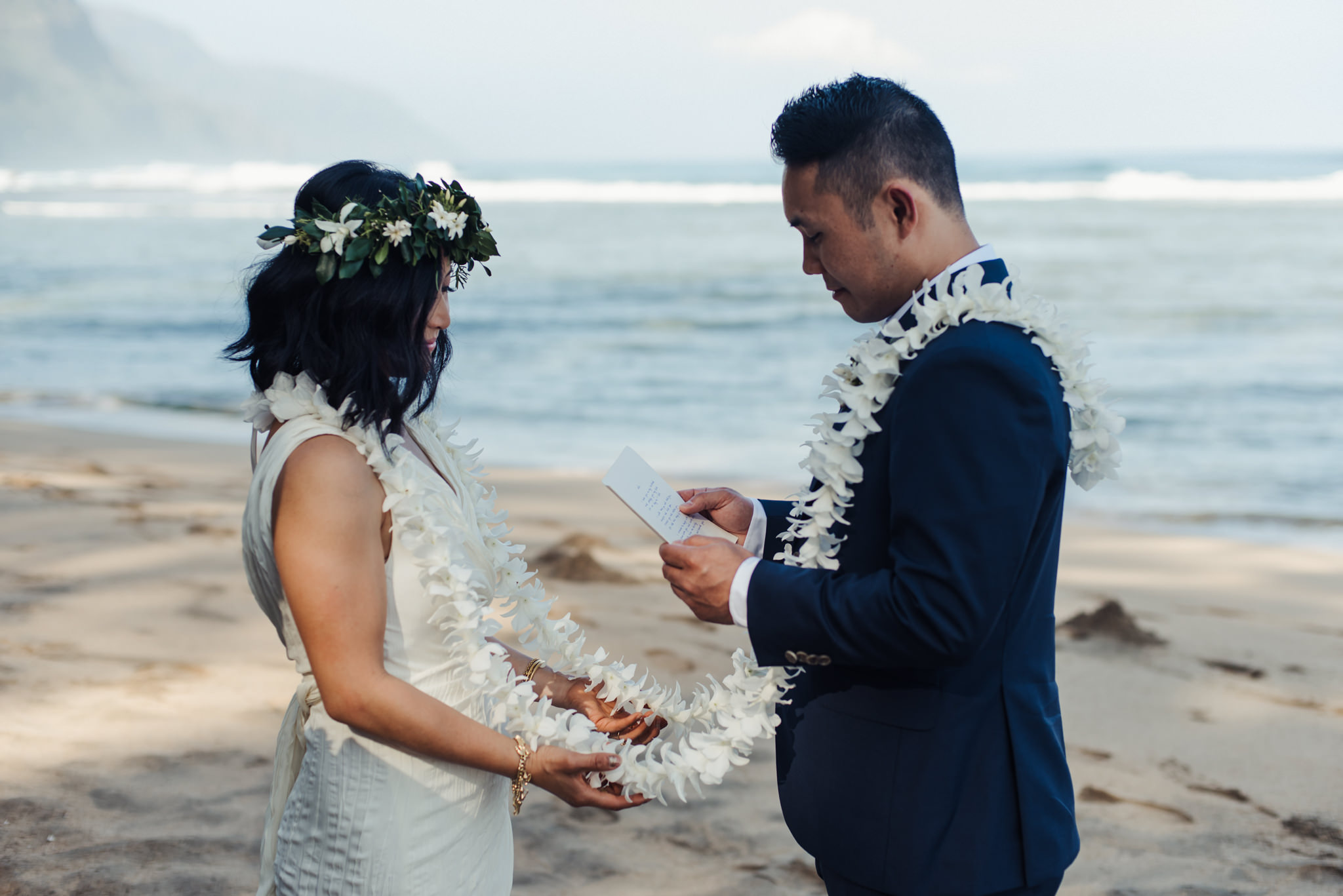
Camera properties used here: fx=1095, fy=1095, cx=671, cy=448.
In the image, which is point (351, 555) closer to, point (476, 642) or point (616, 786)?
point (476, 642)

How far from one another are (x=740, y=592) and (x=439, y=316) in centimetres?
88

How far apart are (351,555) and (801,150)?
1.17 metres

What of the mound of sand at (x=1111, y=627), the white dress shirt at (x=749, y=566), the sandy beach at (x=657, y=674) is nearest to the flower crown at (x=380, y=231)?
the white dress shirt at (x=749, y=566)

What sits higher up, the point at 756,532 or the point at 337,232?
the point at 337,232

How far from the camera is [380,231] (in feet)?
7.01

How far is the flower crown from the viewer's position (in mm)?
2109

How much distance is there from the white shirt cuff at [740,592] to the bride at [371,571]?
0.47 m

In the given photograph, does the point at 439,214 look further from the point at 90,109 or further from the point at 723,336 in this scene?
the point at 90,109

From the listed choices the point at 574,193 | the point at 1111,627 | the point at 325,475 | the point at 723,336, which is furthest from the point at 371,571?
the point at 574,193

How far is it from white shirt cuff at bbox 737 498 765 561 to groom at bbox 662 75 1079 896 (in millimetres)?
493

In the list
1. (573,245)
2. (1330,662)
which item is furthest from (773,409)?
(573,245)

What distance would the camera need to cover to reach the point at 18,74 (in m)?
137

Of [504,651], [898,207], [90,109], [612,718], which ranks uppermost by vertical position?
[90,109]

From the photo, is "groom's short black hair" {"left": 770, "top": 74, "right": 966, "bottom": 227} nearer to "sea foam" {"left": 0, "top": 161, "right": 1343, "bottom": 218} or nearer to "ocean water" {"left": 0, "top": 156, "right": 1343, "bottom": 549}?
"ocean water" {"left": 0, "top": 156, "right": 1343, "bottom": 549}
